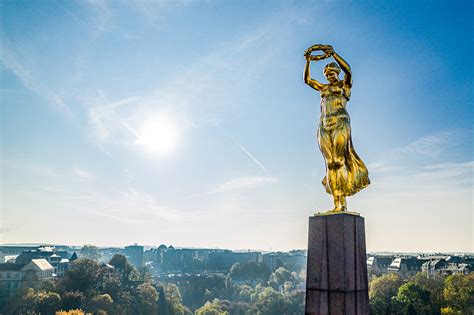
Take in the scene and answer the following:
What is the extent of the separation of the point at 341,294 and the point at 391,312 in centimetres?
3647

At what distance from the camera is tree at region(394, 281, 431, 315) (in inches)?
1513

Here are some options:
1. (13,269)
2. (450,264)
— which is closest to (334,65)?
(13,269)

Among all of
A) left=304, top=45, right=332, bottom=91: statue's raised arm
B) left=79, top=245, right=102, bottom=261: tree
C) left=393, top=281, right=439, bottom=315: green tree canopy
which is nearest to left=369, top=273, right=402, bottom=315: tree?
left=393, top=281, right=439, bottom=315: green tree canopy

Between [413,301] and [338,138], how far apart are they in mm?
35779

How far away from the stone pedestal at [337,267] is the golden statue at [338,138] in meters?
0.53

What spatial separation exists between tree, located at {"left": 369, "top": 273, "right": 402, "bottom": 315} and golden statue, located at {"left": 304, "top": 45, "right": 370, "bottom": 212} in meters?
35.7

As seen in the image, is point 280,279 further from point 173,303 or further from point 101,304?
point 101,304

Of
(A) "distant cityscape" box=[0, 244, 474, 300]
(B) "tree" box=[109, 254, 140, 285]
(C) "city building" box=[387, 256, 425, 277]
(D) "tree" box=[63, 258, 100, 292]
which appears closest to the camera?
(D) "tree" box=[63, 258, 100, 292]

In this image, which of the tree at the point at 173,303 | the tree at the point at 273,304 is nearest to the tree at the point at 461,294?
the tree at the point at 273,304

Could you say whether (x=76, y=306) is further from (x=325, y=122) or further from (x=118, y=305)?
(x=325, y=122)

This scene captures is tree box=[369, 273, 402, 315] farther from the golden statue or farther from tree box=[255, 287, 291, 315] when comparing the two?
the golden statue

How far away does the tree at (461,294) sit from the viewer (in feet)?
122

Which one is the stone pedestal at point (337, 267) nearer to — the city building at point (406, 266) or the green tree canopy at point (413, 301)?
the green tree canopy at point (413, 301)

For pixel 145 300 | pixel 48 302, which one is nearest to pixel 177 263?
pixel 145 300
